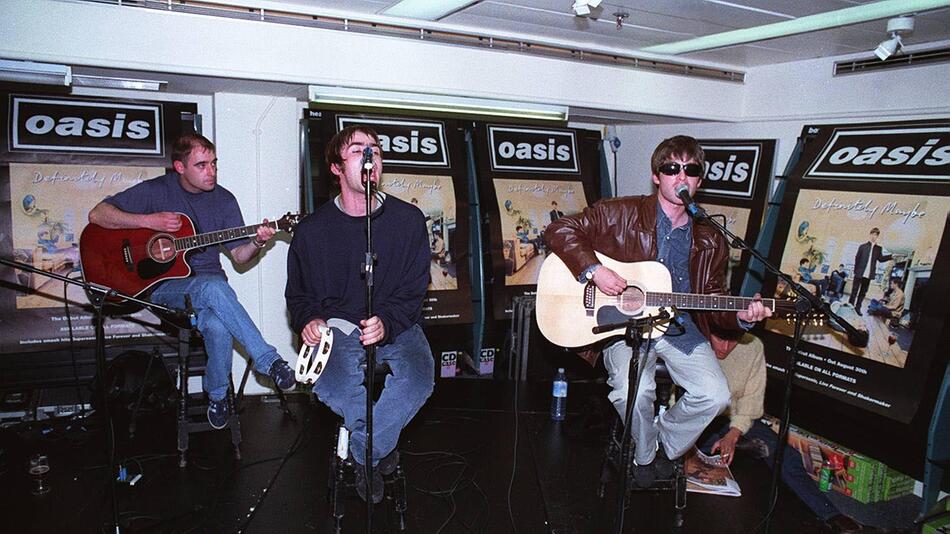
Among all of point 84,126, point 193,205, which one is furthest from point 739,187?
point 84,126

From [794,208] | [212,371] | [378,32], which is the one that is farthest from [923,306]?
[212,371]

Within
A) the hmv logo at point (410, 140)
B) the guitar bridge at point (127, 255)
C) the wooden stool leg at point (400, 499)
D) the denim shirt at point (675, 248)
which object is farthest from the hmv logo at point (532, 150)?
the wooden stool leg at point (400, 499)

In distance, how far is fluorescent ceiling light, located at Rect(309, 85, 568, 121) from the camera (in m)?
4.11

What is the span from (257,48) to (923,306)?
399 centimetres

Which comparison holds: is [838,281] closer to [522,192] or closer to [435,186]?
[522,192]

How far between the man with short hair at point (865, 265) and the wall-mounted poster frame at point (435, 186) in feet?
8.44

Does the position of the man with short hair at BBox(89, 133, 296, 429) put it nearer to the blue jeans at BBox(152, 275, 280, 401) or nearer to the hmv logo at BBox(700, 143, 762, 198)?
the blue jeans at BBox(152, 275, 280, 401)

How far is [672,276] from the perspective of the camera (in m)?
3.34

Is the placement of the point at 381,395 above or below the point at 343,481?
above

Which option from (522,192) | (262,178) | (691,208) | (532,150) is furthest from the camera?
(532,150)

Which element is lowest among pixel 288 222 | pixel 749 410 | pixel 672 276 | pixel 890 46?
pixel 749 410

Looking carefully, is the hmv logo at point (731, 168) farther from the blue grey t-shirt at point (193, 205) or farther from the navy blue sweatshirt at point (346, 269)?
the blue grey t-shirt at point (193, 205)

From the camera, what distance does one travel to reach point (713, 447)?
12.2ft

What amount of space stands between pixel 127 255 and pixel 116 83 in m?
1.11
